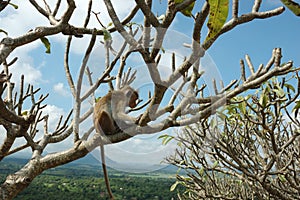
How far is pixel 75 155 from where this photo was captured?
3.62ft

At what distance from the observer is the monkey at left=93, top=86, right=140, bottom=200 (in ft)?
4.50

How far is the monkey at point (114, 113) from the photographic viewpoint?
1.37 metres

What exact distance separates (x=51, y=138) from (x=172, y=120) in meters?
0.74

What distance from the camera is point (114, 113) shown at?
1.62m

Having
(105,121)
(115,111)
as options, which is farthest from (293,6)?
(105,121)

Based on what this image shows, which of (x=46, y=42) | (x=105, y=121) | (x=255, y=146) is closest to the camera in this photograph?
(x=46, y=42)

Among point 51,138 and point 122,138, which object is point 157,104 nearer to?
point 122,138

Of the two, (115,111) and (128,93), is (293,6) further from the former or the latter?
(115,111)

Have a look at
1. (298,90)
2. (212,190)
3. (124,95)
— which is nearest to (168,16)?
(124,95)

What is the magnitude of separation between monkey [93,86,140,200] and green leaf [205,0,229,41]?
596 mm

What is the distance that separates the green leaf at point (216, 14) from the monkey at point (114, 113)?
1.96ft

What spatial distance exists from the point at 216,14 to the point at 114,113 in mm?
1037

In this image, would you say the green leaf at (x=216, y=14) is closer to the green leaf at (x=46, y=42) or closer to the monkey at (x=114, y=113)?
the monkey at (x=114, y=113)

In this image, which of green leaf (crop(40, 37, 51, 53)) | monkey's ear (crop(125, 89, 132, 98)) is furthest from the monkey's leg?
green leaf (crop(40, 37, 51, 53))
